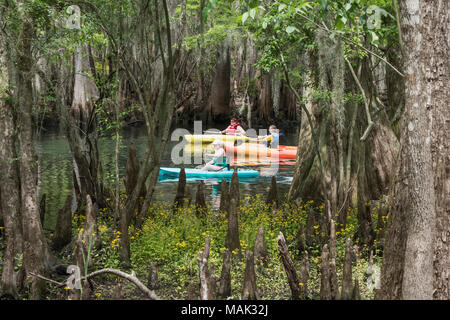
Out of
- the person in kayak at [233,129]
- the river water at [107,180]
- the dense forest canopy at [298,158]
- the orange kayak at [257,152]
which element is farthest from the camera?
the person in kayak at [233,129]

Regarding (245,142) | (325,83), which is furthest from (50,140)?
(325,83)

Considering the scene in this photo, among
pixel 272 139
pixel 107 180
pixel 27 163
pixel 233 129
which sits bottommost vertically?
pixel 107 180

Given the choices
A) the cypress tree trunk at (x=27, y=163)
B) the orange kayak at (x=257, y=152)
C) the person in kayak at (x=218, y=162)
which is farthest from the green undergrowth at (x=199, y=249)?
the orange kayak at (x=257, y=152)

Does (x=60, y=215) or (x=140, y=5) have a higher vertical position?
(x=140, y=5)

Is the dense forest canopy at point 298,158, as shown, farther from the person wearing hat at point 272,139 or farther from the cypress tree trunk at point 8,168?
the person wearing hat at point 272,139

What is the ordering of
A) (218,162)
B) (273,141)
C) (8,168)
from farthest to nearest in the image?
(273,141) → (218,162) → (8,168)

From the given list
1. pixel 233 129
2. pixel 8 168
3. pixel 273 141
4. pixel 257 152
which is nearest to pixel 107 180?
pixel 8 168

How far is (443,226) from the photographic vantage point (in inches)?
178

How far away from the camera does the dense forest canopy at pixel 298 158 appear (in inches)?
176

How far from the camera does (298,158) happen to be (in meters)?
11.1

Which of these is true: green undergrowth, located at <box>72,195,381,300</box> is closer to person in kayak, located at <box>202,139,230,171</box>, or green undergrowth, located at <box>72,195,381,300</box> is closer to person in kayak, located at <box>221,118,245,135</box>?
person in kayak, located at <box>202,139,230,171</box>

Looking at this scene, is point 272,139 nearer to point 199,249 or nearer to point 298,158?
point 298,158

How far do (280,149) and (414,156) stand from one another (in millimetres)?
16446
